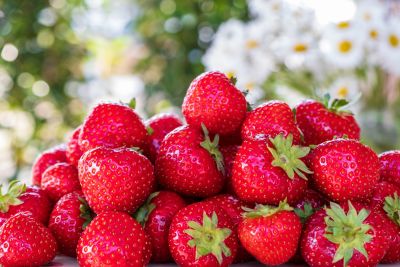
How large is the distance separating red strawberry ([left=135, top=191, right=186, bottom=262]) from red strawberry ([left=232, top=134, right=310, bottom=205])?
0.40ft

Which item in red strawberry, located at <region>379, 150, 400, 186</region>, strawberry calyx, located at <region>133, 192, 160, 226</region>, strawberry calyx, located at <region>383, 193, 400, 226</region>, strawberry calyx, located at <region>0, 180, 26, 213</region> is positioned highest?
strawberry calyx, located at <region>0, 180, 26, 213</region>

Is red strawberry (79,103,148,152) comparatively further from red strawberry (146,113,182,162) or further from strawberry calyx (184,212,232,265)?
strawberry calyx (184,212,232,265)

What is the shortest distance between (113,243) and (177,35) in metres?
2.31

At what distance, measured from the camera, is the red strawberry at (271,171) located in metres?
0.99

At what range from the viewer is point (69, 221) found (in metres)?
1.07

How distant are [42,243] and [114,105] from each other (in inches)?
10.9

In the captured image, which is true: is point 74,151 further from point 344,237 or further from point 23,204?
point 344,237

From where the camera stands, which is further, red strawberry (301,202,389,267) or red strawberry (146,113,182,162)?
red strawberry (146,113,182,162)

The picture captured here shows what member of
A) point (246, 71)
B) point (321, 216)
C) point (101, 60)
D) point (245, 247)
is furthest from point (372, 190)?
point (101, 60)

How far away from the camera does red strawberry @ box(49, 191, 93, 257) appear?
1.07 metres

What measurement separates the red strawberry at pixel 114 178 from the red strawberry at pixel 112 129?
0.18 ft

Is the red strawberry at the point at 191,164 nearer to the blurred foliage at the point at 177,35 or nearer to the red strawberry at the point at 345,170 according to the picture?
the red strawberry at the point at 345,170

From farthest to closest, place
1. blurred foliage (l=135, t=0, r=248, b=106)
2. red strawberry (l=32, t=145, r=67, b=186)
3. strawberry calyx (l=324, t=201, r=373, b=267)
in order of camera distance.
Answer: blurred foliage (l=135, t=0, r=248, b=106)
red strawberry (l=32, t=145, r=67, b=186)
strawberry calyx (l=324, t=201, r=373, b=267)

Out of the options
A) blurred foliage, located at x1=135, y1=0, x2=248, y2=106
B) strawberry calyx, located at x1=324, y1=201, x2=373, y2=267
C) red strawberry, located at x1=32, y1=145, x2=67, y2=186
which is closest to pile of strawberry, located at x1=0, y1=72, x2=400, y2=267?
strawberry calyx, located at x1=324, y1=201, x2=373, y2=267
